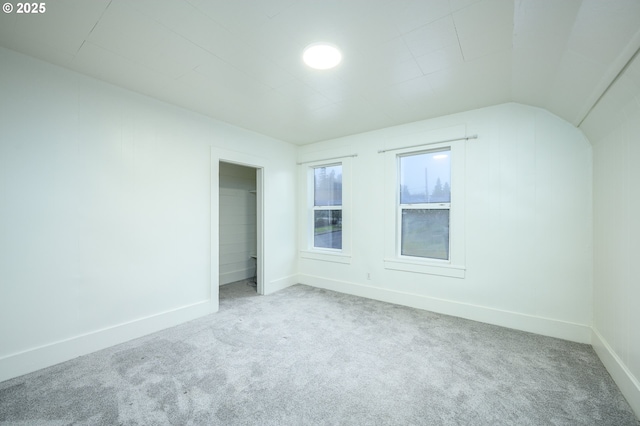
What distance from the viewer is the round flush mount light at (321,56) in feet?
6.12

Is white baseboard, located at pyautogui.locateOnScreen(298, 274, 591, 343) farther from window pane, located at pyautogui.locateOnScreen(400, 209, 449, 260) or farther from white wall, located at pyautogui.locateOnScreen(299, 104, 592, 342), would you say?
window pane, located at pyautogui.locateOnScreen(400, 209, 449, 260)

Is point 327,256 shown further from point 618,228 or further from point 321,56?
point 618,228

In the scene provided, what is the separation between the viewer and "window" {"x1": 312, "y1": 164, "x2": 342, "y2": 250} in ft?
14.1

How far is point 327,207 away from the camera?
174 inches

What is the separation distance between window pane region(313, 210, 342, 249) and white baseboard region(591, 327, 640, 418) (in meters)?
3.02

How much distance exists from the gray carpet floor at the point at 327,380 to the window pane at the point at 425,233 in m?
0.94

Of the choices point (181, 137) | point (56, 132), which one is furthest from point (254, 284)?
point (56, 132)

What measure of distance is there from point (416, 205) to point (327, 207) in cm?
152

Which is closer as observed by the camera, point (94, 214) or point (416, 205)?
point (94, 214)

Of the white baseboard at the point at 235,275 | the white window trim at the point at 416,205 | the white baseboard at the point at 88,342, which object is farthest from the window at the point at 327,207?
the white baseboard at the point at 88,342

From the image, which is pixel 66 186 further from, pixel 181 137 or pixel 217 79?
pixel 217 79

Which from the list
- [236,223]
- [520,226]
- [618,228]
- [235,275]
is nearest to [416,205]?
[520,226]

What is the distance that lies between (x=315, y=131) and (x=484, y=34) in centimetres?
244

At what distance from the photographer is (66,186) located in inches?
86.4
